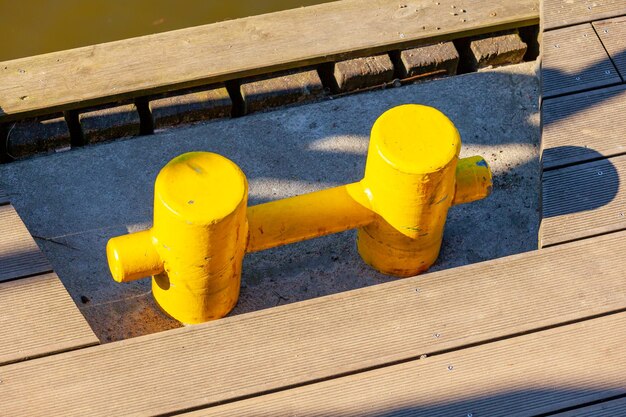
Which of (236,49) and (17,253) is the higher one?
(17,253)

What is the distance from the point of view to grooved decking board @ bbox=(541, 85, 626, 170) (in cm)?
325

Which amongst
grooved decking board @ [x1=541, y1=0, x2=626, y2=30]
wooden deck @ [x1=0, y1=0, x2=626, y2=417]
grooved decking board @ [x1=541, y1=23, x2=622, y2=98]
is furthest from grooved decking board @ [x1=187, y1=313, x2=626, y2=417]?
grooved decking board @ [x1=541, y1=0, x2=626, y2=30]

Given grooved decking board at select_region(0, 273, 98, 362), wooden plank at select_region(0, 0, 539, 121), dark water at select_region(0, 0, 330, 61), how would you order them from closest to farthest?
grooved decking board at select_region(0, 273, 98, 362) → wooden plank at select_region(0, 0, 539, 121) → dark water at select_region(0, 0, 330, 61)

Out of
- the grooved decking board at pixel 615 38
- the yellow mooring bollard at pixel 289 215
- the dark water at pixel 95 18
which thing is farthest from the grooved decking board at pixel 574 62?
the dark water at pixel 95 18

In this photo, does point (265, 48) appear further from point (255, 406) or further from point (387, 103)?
point (255, 406)

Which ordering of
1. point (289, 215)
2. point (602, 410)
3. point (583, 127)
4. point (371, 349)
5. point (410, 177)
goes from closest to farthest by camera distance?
point (602, 410)
point (371, 349)
point (410, 177)
point (289, 215)
point (583, 127)

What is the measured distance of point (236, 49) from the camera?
377cm

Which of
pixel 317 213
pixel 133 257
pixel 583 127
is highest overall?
pixel 133 257

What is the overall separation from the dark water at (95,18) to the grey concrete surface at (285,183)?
1.24m

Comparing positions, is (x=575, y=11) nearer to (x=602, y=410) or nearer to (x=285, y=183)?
(x=285, y=183)

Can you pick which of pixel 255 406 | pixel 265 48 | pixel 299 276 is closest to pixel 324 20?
pixel 265 48

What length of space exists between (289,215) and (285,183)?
19.4 inches

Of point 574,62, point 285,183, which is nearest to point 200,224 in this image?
point 285,183

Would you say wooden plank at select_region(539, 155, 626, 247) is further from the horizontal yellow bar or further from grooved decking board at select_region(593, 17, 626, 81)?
grooved decking board at select_region(593, 17, 626, 81)
